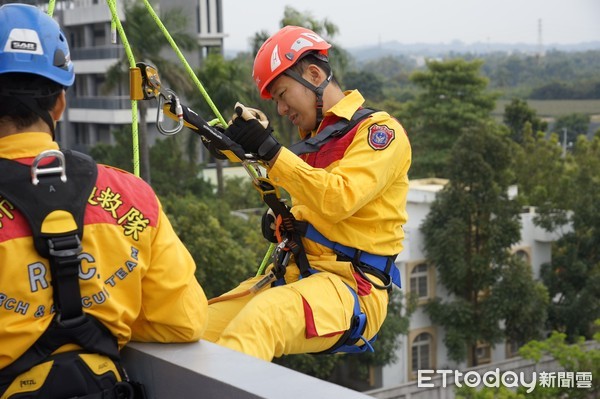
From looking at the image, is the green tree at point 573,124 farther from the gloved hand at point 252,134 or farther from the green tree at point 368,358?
the gloved hand at point 252,134

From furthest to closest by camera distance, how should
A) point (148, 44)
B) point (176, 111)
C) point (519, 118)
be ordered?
point (519, 118) < point (148, 44) < point (176, 111)

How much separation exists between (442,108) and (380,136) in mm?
41373

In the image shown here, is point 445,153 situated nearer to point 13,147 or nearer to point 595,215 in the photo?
point 595,215

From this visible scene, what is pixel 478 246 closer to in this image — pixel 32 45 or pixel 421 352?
pixel 421 352

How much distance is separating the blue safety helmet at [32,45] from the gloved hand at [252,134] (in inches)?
46.5

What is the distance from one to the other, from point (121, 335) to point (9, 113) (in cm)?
70

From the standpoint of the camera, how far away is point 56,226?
A: 2.40m

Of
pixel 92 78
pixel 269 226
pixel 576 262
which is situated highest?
pixel 92 78

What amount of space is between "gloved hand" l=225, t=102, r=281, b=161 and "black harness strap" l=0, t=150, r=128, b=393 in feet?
4.22

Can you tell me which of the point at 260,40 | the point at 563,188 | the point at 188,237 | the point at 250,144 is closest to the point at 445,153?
the point at 563,188

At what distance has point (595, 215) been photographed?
31250mm

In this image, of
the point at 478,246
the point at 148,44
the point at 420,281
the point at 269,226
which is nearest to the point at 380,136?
the point at 269,226

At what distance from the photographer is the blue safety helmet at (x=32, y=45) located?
2.50 m

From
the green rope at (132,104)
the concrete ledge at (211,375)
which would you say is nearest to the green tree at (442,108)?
the green rope at (132,104)
